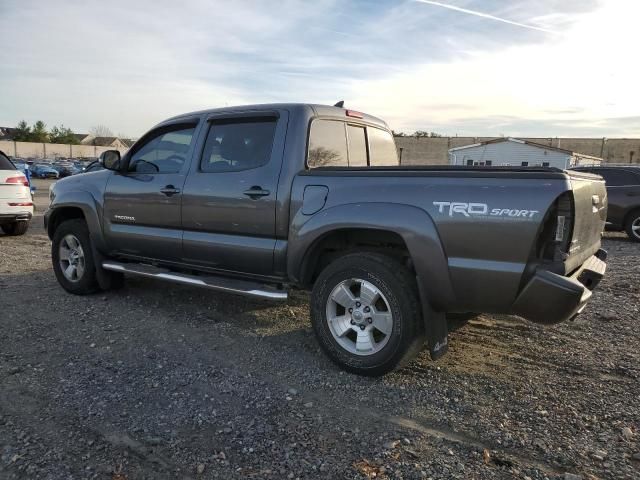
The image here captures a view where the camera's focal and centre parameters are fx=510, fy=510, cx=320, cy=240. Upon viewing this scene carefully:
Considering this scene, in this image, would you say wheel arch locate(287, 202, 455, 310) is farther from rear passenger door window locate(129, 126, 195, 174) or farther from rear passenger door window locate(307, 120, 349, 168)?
rear passenger door window locate(129, 126, 195, 174)

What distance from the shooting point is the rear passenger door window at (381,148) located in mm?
5285

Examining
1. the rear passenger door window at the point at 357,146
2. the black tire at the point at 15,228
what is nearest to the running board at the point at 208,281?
the rear passenger door window at the point at 357,146

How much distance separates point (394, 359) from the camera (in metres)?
3.63

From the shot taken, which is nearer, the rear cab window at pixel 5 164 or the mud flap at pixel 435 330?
the mud flap at pixel 435 330

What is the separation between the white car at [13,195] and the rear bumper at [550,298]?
9930 millimetres

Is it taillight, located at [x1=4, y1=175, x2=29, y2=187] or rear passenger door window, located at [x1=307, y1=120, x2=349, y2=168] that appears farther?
taillight, located at [x1=4, y1=175, x2=29, y2=187]

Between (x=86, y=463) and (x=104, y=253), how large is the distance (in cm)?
341

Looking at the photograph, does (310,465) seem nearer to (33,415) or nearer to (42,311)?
(33,415)

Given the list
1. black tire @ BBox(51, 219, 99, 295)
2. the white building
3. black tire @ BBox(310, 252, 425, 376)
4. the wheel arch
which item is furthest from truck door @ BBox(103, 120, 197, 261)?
the white building

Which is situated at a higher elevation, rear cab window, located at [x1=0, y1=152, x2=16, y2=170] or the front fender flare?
rear cab window, located at [x1=0, y1=152, x2=16, y2=170]

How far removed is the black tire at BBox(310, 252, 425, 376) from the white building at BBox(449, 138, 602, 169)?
108ft

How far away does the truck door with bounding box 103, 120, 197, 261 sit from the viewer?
16.3ft

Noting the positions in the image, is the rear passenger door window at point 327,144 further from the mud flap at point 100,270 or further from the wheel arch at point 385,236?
the mud flap at point 100,270

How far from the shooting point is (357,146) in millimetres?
5043
